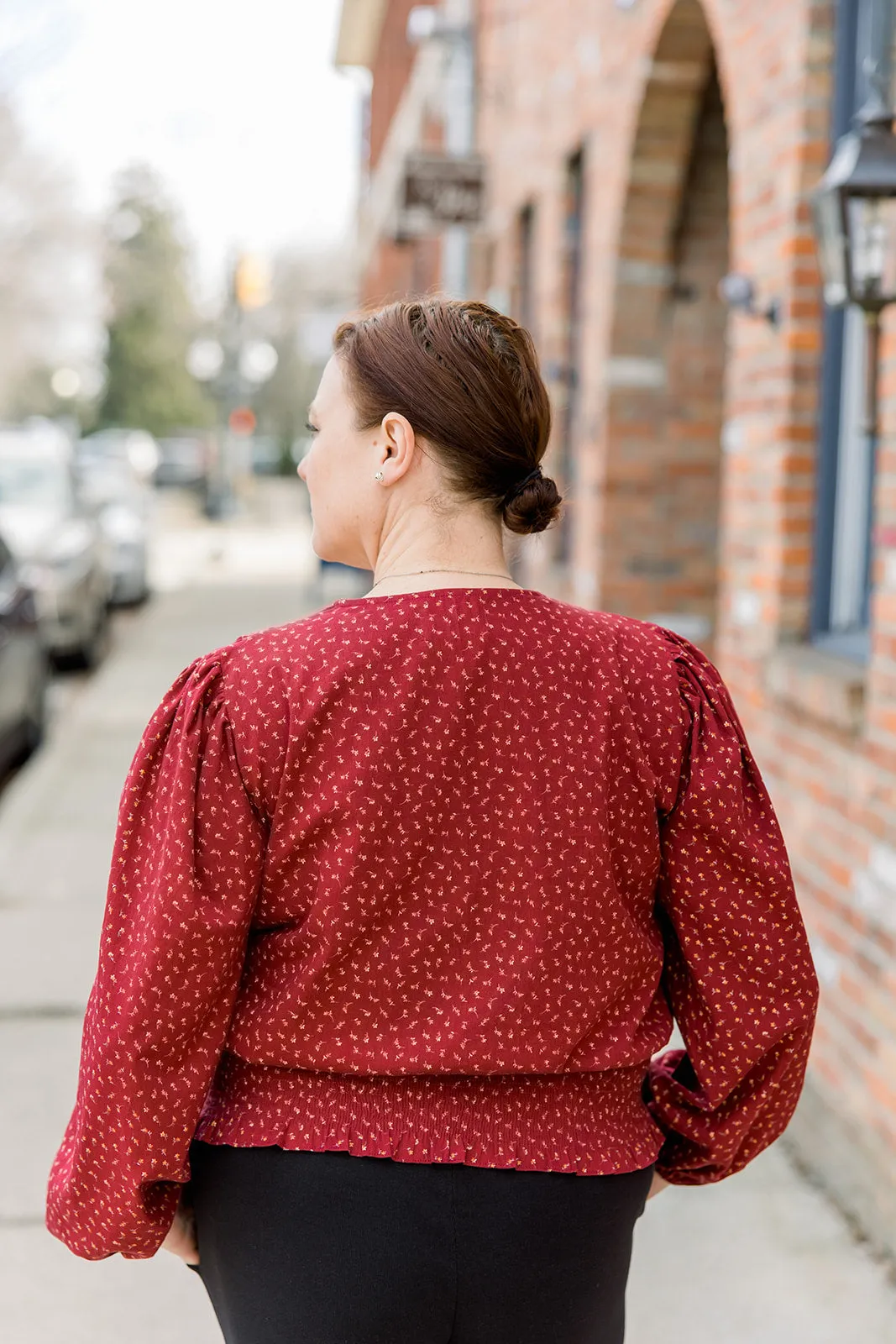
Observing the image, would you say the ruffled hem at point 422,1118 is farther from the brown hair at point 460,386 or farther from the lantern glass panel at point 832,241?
the lantern glass panel at point 832,241

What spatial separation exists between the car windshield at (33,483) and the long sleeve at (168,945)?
34.3ft

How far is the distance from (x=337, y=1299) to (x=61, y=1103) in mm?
2874

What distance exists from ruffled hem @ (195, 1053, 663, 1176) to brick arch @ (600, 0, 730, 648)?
5.21 meters

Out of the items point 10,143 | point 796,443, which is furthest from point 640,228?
point 10,143

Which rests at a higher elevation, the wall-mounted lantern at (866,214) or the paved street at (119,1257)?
the wall-mounted lantern at (866,214)

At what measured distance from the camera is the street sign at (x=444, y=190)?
8938 mm

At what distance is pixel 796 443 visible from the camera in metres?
4.25

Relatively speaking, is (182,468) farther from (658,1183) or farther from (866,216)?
(658,1183)

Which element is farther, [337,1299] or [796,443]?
[796,443]

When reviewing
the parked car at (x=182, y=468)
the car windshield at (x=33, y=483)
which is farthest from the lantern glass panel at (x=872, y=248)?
the parked car at (x=182, y=468)

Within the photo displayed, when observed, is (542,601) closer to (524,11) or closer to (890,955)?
(890,955)

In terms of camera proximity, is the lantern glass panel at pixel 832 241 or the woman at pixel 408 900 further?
the lantern glass panel at pixel 832 241

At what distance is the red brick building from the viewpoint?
3.58 metres

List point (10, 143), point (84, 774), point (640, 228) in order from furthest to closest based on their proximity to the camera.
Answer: point (10, 143) < point (84, 774) < point (640, 228)
